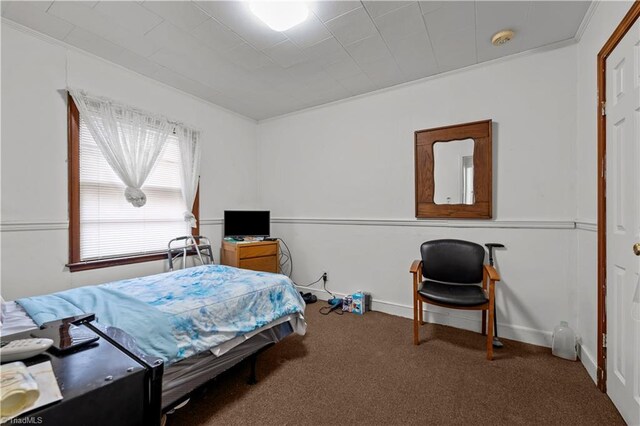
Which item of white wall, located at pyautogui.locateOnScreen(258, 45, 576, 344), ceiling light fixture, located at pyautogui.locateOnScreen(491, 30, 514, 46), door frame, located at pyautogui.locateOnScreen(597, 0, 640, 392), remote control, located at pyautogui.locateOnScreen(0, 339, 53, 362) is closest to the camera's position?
remote control, located at pyautogui.locateOnScreen(0, 339, 53, 362)

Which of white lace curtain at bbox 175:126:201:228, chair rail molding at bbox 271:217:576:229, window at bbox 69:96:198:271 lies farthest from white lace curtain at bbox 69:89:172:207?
chair rail molding at bbox 271:217:576:229

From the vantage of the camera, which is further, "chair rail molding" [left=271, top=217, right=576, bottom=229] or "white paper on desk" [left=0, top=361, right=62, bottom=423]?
"chair rail molding" [left=271, top=217, right=576, bottom=229]

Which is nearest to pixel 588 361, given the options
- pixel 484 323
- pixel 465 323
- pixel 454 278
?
pixel 484 323

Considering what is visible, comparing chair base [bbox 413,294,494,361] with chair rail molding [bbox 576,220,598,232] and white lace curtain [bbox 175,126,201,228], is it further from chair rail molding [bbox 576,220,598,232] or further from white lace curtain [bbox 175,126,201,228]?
white lace curtain [bbox 175,126,201,228]

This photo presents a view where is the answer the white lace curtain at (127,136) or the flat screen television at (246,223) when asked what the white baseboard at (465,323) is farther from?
the white lace curtain at (127,136)

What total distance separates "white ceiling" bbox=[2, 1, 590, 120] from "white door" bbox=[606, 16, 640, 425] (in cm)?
74

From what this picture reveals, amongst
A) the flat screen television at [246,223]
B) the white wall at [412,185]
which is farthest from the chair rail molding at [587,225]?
the flat screen television at [246,223]

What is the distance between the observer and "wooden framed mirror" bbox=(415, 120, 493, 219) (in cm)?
268

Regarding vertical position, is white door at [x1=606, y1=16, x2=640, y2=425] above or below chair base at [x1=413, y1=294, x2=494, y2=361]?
above

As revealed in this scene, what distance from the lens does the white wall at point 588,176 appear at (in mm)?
1939

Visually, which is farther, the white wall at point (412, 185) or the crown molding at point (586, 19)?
the white wall at point (412, 185)

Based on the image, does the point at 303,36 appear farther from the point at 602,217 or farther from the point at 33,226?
the point at 33,226

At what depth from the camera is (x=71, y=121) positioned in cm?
246

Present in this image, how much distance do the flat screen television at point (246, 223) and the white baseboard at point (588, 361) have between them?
333 cm
